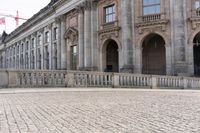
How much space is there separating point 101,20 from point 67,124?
88.7 ft

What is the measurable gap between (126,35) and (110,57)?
5785mm

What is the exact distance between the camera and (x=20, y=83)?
16188mm

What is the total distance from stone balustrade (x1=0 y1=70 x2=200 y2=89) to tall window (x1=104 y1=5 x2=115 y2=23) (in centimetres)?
1217

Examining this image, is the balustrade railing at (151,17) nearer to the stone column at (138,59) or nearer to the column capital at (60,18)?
the stone column at (138,59)

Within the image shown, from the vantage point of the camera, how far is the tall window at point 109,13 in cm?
3071

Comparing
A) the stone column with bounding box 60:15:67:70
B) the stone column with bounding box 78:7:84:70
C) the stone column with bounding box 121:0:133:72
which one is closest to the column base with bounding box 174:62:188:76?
the stone column with bounding box 121:0:133:72

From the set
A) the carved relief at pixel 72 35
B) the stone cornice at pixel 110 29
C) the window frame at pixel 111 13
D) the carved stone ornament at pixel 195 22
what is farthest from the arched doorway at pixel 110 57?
the carved stone ornament at pixel 195 22

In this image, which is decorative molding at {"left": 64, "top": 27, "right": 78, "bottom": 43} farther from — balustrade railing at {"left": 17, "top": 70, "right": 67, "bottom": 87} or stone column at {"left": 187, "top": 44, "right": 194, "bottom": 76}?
balustrade railing at {"left": 17, "top": 70, "right": 67, "bottom": 87}

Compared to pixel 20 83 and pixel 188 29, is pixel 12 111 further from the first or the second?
pixel 188 29

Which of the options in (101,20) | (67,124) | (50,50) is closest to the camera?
(67,124)

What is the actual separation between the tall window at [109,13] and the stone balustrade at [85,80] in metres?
12.2

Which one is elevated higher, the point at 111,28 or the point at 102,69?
the point at 111,28

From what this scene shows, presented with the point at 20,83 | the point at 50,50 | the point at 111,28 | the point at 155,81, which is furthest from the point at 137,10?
the point at 50,50

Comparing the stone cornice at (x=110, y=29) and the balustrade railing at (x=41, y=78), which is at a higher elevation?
the stone cornice at (x=110, y=29)
